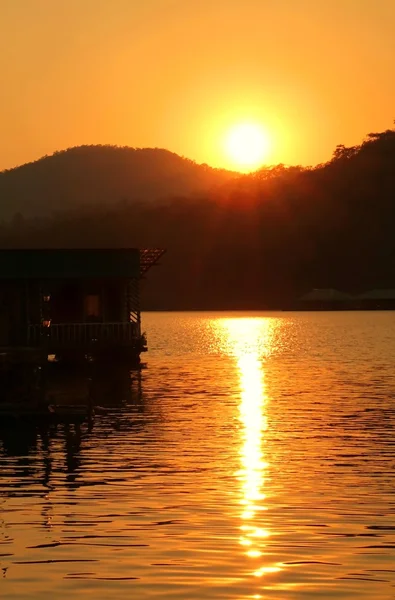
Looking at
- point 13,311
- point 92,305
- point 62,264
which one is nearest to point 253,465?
point 62,264

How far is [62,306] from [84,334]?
128 inches

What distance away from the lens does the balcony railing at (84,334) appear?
7044 cm

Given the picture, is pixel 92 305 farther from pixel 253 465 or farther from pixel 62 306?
pixel 253 465

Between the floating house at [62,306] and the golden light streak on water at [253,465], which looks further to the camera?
the floating house at [62,306]

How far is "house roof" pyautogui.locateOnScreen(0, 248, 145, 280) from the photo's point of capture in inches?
2783

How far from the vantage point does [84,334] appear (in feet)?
236

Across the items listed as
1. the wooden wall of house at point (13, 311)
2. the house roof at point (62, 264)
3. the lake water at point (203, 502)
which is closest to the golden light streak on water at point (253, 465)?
the lake water at point (203, 502)

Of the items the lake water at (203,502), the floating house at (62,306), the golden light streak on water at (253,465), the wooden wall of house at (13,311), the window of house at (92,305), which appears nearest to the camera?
the lake water at (203,502)

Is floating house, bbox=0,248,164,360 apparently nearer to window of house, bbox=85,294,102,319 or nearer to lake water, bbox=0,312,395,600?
window of house, bbox=85,294,102,319

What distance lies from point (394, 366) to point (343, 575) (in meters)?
66.5

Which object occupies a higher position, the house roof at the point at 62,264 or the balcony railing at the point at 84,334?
the house roof at the point at 62,264

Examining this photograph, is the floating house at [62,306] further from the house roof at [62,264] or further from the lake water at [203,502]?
the lake water at [203,502]

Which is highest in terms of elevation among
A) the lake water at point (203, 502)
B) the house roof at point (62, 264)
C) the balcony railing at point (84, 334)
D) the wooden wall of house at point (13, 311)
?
the house roof at point (62, 264)

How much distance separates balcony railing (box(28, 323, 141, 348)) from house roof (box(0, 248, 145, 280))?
9.62 feet
